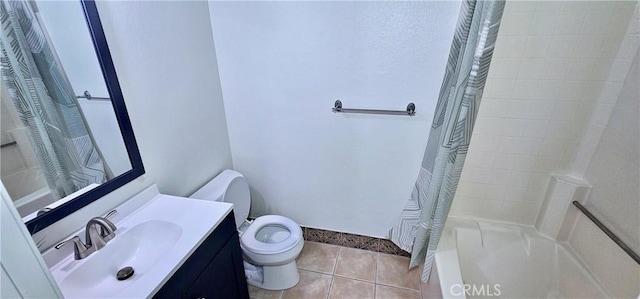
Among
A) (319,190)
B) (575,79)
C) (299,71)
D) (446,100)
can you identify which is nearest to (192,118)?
(299,71)

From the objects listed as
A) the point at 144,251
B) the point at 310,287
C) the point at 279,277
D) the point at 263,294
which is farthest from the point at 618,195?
the point at 144,251

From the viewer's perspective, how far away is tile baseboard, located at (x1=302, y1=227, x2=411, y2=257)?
6.39 ft

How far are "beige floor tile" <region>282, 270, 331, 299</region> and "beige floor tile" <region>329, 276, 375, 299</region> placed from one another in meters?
0.05

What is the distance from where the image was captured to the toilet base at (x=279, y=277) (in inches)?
64.4

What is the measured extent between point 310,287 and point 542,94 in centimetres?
172

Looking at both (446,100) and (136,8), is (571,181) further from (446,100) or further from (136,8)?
(136,8)

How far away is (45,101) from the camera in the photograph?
0.90 metres

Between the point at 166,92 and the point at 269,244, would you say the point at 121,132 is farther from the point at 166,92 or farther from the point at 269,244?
the point at 269,244

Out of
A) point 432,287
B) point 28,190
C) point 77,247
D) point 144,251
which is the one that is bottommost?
point 432,287

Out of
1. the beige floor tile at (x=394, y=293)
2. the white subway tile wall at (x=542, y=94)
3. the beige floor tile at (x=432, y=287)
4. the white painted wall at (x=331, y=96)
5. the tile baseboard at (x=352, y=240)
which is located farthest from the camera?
the tile baseboard at (x=352, y=240)

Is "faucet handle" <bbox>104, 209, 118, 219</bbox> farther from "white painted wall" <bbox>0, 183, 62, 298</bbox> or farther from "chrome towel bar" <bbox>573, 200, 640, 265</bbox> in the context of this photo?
"chrome towel bar" <bbox>573, 200, 640, 265</bbox>

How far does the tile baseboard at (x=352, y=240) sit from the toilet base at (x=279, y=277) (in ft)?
1.30

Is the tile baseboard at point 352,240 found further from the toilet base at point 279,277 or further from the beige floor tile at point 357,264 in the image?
the toilet base at point 279,277

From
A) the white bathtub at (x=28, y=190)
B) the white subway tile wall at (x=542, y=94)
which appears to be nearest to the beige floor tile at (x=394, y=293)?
the white subway tile wall at (x=542, y=94)
